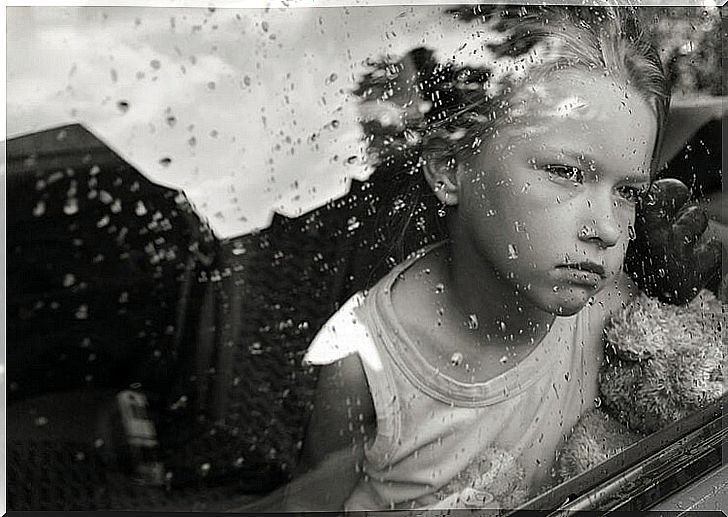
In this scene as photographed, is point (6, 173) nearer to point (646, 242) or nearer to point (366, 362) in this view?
point (366, 362)

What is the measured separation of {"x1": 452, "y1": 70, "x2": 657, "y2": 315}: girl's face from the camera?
5.37 ft

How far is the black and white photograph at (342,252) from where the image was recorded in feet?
4.58

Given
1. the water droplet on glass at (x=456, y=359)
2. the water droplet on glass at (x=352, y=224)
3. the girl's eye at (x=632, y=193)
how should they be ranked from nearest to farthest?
the water droplet on glass at (x=352, y=224), the water droplet on glass at (x=456, y=359), the girl's eye at (x=632, y=193)

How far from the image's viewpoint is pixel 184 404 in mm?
1446

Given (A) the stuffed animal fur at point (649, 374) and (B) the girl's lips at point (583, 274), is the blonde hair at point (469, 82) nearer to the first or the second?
(B) the girl's lips at point (583, 274)

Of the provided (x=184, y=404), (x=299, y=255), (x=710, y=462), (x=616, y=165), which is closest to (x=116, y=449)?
(x=184, y=404)

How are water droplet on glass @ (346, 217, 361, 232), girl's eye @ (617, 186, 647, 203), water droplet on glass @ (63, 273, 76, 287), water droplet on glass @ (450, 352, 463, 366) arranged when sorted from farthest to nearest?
girl's eye @ (617, 186, 647, 203) < water droplet on glass @ (450, 352, 463, 366) < water droplet on glass @ (346, 217, 361, 232) < water droplet on glass @ (63, 273, 76, 287)

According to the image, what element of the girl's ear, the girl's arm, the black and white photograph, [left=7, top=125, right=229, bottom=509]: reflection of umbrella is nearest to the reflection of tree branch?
the black and white photograph

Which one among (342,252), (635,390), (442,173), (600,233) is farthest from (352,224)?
(635,390)

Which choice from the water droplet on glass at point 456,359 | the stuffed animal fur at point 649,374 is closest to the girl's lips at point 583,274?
the stuffed animal fur at point 649,374

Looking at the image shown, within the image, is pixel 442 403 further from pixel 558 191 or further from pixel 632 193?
pixel 632 193

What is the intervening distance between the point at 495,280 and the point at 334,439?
41cm

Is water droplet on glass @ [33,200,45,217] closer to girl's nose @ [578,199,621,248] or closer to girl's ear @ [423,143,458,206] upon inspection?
girl's ear @ [423,143,458,206]

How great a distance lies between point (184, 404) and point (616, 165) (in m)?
0.92
